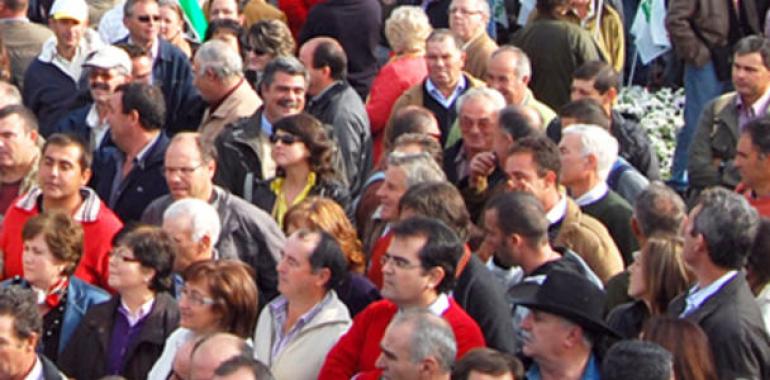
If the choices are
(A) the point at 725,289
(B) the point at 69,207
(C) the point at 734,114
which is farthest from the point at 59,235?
(C) the point at 734,114

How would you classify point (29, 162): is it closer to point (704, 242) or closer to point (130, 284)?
point (130, 284)

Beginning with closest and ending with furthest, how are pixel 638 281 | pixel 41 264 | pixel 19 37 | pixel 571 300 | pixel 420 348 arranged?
pixel 420 348
pixel 571 300
pixel 638 281
pixel 41 264
pixel 19 37

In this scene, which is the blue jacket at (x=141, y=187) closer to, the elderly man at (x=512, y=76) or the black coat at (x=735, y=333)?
the elderly man at (x=512, y=76)

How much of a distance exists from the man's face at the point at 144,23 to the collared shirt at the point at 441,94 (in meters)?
2.14

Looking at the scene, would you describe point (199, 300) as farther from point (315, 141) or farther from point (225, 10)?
point (225, 10)

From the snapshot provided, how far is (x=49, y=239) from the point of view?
9859 millimetres

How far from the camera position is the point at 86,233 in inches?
413

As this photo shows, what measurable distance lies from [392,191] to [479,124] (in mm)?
1530

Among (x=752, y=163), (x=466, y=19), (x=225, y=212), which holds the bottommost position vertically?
(x=466, y=19)

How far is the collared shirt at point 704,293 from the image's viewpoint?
27.1 ft

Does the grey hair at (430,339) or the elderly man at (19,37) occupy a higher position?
the grey hair at (430,339)

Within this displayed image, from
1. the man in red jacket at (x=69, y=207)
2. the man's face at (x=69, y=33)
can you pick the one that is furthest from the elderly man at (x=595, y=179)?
the man's face at (x=69, y=33)

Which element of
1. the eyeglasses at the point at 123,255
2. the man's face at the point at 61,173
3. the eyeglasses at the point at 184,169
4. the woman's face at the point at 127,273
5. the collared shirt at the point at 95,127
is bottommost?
the collared shirt at the point at 95,127

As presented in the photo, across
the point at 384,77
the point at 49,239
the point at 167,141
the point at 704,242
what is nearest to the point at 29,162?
the point at 167,141
